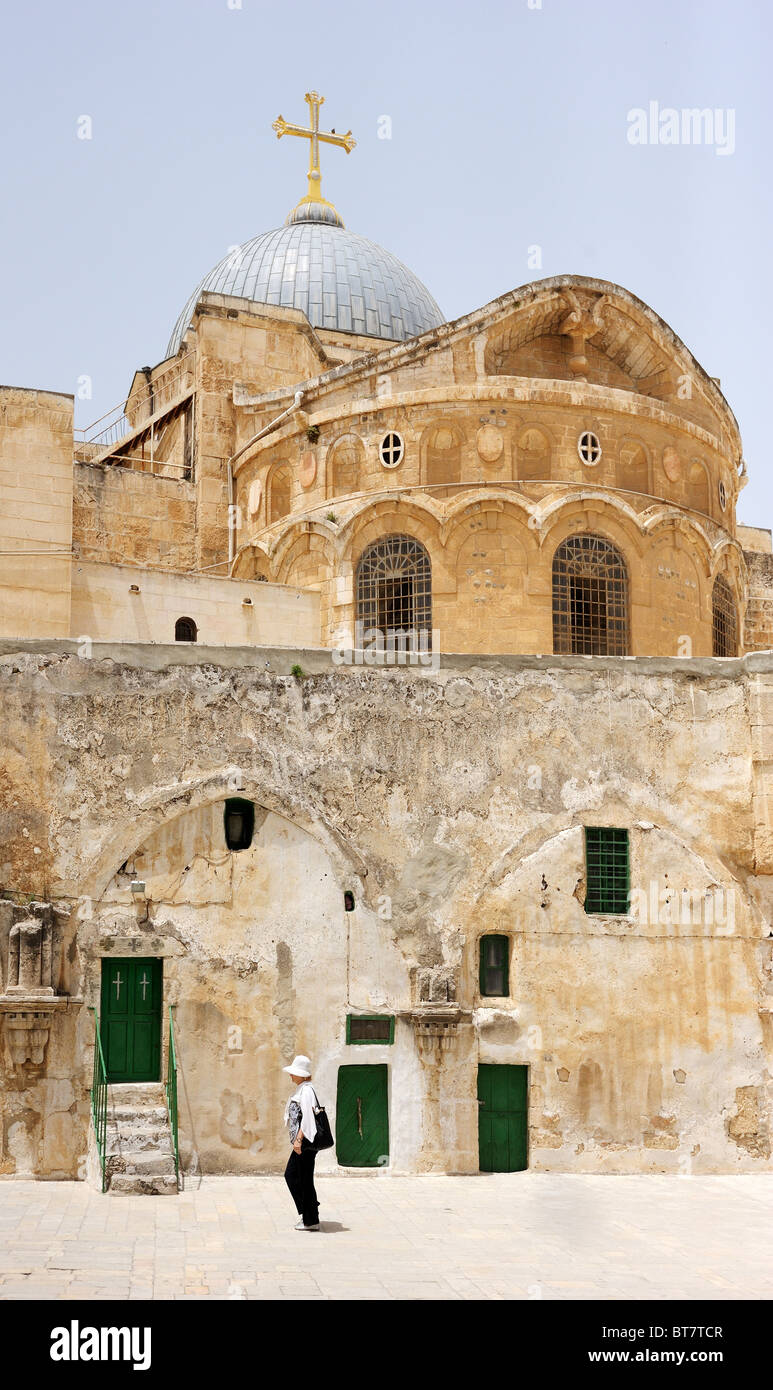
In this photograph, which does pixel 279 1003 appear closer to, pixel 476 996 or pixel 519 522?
pixel 476 996

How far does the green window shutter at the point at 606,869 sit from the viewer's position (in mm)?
15516

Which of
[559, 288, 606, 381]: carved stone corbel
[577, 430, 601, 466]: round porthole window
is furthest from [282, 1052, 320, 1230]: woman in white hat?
[559, 288, 606, 381]: carved stone corbel

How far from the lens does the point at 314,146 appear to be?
34.4 metres

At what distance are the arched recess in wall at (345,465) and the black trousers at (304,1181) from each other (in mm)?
11654

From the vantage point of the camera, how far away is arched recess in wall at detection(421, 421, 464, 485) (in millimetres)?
21125

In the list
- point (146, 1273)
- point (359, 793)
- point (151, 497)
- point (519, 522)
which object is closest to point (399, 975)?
point (359, 793)

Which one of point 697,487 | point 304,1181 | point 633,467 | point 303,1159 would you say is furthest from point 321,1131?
point 697,487

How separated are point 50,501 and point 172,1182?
9.55 m

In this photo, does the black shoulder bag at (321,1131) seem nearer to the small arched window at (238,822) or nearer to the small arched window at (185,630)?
the small arched window at (238,822)

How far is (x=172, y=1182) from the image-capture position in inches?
518

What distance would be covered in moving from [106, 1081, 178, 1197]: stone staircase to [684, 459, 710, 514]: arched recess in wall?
40.2ft

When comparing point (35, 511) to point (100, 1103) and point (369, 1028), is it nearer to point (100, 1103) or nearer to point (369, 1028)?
point (369, 1028)

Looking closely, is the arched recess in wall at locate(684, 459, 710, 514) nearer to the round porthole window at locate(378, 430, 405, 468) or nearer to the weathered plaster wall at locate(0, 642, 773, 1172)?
the round porthole window at locate(378, 430, 405, 468)

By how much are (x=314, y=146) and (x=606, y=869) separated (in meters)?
23.7
